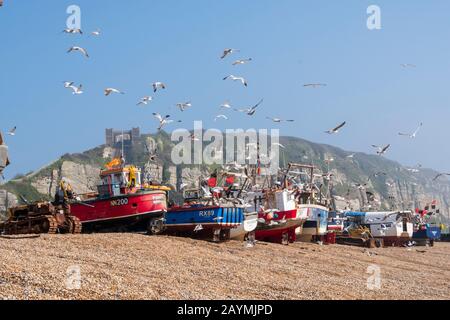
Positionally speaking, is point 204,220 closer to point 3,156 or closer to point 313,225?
point 313,225

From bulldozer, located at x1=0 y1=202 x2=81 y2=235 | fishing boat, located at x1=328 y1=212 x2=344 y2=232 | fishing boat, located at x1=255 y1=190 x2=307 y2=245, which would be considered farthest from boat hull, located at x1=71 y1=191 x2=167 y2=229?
fishing boat, located at x1=328 y1=212 x2=344 y2=232

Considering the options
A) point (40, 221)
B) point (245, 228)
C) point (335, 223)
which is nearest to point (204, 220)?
point (245, 228)

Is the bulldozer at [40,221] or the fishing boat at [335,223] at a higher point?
the bulldozer at [40,221]

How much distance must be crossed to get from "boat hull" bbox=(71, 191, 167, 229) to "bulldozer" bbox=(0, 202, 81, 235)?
142 inches

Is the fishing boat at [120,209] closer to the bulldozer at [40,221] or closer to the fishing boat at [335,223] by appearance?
the bulldozer at [40,221]

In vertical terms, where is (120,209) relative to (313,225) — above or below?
above

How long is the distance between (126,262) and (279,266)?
706cm

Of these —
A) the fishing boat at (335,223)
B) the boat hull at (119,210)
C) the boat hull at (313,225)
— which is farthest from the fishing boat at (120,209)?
the fishing boat at (335,223)

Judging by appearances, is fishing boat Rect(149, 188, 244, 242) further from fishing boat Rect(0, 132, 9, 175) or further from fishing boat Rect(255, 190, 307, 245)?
fishing boat Rect(0, 132, 9, 175)

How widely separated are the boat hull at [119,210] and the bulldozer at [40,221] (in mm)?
3613

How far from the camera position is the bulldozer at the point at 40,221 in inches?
1091

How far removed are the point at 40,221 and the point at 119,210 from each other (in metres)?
5.73

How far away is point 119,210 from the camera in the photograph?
33.1 metres
